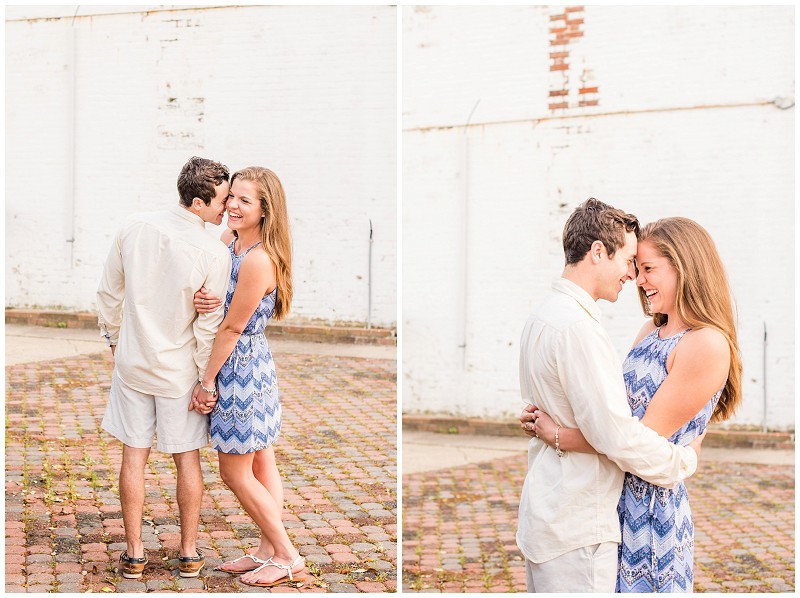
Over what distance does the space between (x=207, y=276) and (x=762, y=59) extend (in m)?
6.69

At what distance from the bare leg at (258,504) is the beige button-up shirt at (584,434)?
1.51m

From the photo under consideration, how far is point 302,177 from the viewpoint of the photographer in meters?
9.45

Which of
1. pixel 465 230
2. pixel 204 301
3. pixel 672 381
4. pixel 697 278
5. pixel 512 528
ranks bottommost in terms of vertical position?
pixel 512 528

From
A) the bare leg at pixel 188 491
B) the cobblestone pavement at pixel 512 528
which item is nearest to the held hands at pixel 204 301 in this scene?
the bare leg at pixel 188 491

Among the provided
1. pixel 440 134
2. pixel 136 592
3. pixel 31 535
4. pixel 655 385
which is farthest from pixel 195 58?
pixel 655 385

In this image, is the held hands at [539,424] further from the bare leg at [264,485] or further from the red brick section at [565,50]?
the red brick section at [565,50]

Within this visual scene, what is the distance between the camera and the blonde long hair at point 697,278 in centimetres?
249

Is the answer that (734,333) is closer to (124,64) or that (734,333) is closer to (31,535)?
(31,535)

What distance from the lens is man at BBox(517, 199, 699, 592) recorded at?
234cm

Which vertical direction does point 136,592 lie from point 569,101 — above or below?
below

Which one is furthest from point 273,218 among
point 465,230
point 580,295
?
point 465,230

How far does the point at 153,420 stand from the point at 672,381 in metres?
2.18

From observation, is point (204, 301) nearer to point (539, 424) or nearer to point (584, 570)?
point (539, 424)

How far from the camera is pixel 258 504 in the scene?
3719 millimetres
